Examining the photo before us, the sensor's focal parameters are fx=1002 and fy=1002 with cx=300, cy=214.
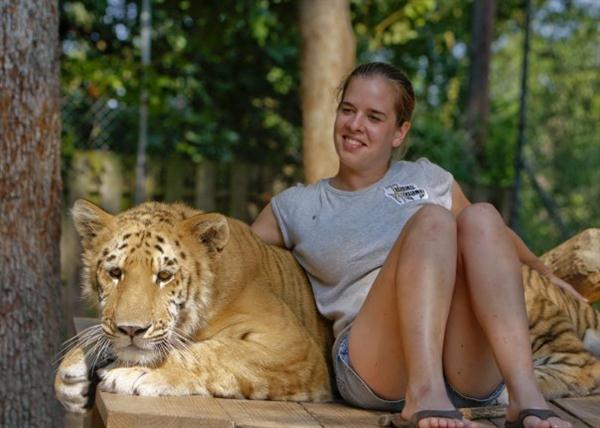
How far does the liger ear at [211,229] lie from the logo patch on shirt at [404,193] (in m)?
0.67

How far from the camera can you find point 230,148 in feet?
30.2

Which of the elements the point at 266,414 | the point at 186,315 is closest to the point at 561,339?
the point at 266,414

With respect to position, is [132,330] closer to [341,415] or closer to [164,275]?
[164,275]

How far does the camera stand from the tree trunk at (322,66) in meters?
6.77

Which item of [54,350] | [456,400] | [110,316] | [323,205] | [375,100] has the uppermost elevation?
[375,100]

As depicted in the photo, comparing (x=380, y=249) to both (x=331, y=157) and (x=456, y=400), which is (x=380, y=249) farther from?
(x=331, y=157)

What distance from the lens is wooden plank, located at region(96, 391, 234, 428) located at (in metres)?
2.78

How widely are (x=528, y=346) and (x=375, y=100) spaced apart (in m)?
1.12

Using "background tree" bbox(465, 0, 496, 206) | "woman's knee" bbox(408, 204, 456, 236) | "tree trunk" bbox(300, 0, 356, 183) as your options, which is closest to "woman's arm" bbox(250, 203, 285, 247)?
"woman's knee" bbox(408, 204, 456, 236)

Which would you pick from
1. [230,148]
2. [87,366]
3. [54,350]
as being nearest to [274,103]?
[230,148]

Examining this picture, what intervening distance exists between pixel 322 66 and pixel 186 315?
383cm

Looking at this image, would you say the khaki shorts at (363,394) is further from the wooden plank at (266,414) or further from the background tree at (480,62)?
the background tree at (480,62)

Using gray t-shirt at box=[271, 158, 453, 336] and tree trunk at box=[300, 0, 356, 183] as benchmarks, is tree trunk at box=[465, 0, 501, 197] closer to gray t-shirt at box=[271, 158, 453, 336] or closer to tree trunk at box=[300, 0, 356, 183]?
tree trunk at box=[300, 0, 356, 183]

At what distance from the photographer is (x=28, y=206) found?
4383mm
